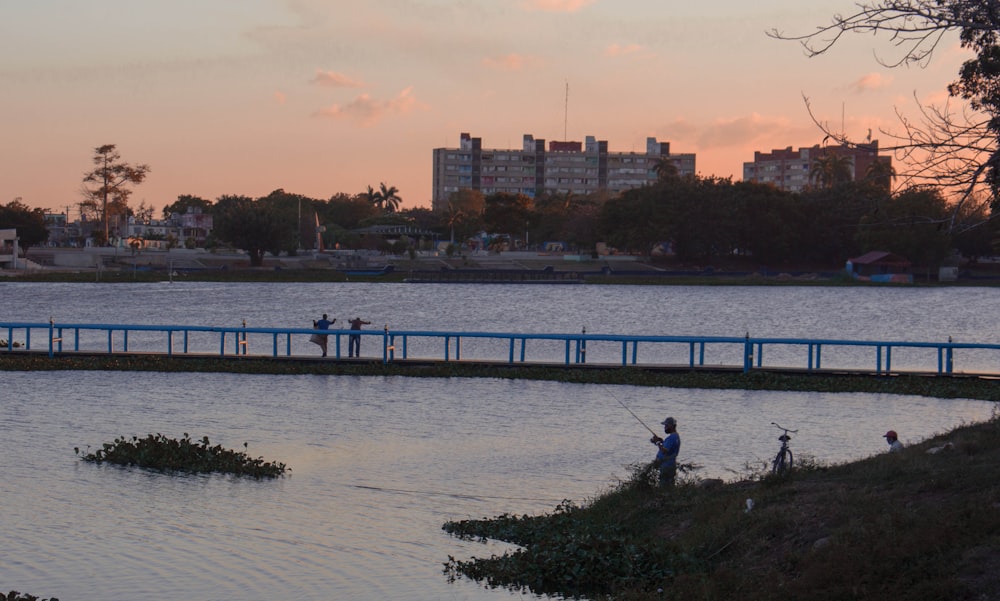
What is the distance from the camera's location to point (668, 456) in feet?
58.3

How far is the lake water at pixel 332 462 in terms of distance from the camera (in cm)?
1575

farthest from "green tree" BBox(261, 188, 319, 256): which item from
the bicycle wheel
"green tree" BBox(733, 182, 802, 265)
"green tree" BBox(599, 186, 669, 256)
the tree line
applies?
the bicycle wheel

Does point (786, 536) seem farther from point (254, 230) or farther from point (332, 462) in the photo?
point (254, 230)

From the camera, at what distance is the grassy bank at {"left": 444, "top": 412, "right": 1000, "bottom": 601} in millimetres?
11336

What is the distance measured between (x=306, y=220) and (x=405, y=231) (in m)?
15.5

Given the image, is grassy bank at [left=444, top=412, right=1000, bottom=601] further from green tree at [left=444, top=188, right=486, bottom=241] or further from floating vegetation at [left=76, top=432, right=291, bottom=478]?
green tree at [left=444, top=188, right=486, bottom=241]

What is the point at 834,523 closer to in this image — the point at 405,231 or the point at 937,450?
the point at 937,450

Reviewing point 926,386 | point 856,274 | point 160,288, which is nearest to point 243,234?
point 160,288

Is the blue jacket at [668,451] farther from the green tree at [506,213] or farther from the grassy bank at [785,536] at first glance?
the green tree at [506,213]

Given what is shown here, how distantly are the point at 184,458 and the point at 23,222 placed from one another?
13314cm

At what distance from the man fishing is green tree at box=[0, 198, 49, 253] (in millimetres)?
140137

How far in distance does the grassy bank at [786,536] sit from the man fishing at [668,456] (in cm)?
24

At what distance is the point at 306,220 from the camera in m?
174

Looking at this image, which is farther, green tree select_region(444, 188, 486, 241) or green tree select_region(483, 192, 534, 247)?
green tree select_region(444, 188, 486, 241)
